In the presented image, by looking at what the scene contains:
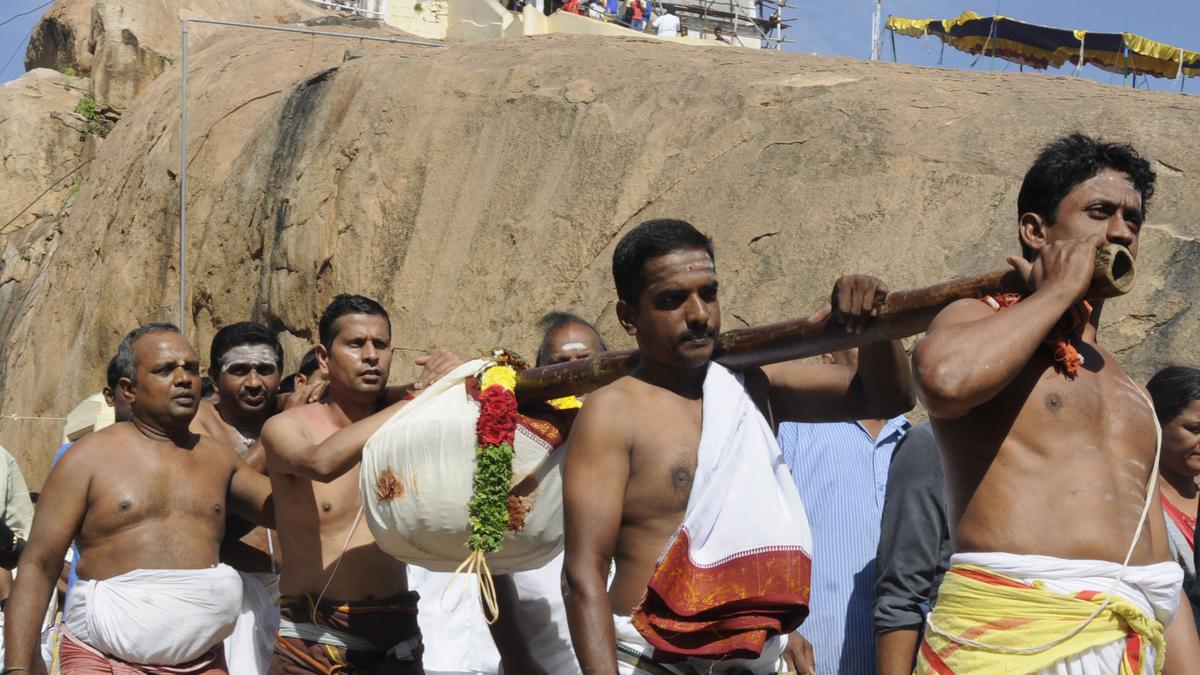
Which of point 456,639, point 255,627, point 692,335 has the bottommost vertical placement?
point 456,639

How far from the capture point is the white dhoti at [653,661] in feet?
12.0

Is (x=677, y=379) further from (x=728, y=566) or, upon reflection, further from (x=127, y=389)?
(x=127, y=389)

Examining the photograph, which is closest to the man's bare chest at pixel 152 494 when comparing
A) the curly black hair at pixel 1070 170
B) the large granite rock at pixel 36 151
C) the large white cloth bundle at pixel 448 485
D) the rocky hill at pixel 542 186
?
the large white cloth bundle at pixel 448 485

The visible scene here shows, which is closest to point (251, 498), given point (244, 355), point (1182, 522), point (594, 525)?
point (244, 355)

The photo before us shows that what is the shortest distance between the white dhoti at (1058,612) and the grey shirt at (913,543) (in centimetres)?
138

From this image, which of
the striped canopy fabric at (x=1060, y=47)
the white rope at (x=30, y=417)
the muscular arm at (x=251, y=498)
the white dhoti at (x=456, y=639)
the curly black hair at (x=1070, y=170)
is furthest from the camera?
the striped canopy fabric at (x=1060, y=47)

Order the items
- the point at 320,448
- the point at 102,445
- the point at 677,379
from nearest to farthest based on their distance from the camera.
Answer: the point at 677,379, the point at 320,448, the point at 102,445

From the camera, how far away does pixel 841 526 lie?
5.51 metres

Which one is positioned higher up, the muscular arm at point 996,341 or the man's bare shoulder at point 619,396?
the muscular arm at point 996,341

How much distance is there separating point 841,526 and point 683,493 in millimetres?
1987

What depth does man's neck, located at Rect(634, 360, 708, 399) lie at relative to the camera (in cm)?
387

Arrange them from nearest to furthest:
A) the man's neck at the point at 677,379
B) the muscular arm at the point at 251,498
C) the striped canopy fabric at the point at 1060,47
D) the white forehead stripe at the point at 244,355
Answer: the man's neck at the point at 677,379 < the muscular arm at the point at 251,498 < the white forehead stripe at the point at 244,355 < the striped canopy fabric at the point at 1060,47

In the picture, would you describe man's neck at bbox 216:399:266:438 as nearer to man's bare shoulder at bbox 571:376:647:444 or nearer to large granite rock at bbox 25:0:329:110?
man's bare shoulder at bbox 571:376:647:444

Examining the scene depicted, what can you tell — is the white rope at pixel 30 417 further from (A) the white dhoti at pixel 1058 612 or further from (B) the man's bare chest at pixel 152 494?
(A) the white dhoti at pixel 1058 612
